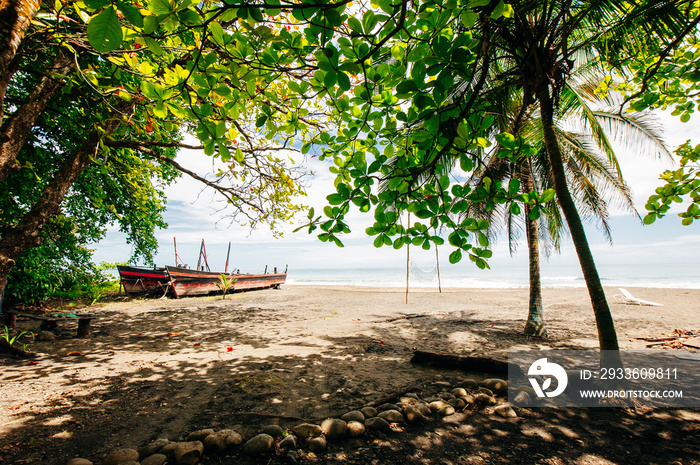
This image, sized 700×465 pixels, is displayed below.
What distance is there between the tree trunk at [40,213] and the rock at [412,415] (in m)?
5.31

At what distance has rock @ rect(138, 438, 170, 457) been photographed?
1936mm

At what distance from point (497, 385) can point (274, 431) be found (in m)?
2.51

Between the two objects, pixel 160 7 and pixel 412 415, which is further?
pixel 412 415

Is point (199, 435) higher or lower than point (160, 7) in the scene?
lower

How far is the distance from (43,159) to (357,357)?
9.48 m

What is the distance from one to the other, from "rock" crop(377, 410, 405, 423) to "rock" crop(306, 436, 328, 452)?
2.00 feet

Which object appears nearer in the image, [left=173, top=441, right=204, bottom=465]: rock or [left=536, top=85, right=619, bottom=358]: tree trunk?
[left=173, top=441, right=204, bottom=465]: rock

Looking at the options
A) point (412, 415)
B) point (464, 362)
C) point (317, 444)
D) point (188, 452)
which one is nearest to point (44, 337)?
point (188, 452)

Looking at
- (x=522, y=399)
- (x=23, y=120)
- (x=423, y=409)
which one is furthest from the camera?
(x=23, y=120)

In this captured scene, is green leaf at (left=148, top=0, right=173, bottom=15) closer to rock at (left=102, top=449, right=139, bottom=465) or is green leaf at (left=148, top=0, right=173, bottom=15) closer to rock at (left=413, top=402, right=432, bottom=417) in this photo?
rock at (left=102, top=449, right=139, bottom=465)

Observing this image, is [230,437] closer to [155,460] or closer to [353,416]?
→ [155,460]

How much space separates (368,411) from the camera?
2527 mm

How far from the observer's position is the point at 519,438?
2240 mm

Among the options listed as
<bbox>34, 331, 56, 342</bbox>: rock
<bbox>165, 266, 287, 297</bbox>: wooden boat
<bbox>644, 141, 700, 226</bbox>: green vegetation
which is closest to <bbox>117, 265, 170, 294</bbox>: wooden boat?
<bbox>165, 266, 287, 297</bbox>: wooden boat
